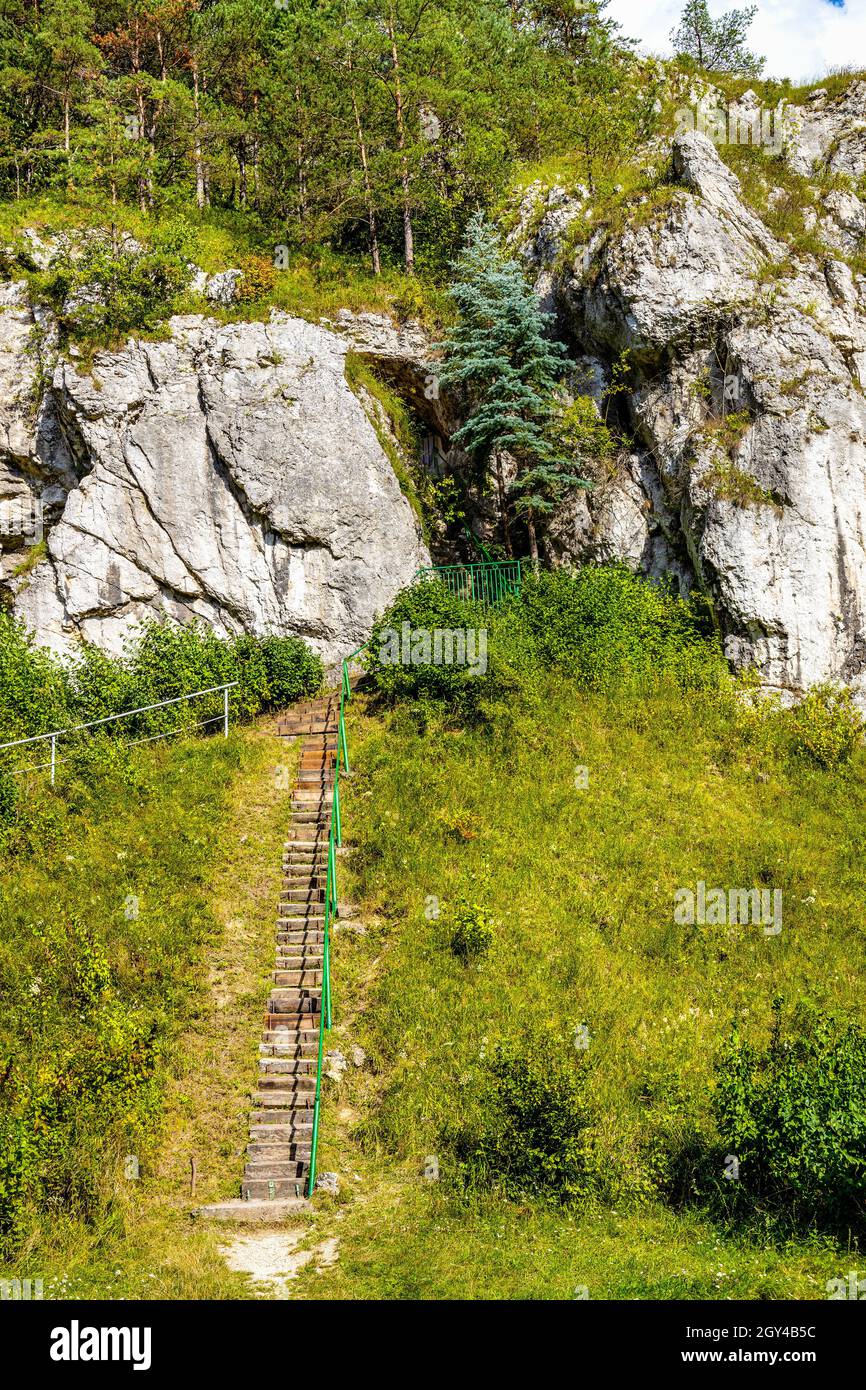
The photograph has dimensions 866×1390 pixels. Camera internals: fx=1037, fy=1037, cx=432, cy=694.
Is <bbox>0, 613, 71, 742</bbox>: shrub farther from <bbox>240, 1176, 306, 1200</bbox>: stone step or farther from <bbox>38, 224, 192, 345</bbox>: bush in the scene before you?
<bbox>240, 1176, 306, 1200</bbox>: stone step

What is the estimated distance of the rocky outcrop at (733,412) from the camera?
832 inches

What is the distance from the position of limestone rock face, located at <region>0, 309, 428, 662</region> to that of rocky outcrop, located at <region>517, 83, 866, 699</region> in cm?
527

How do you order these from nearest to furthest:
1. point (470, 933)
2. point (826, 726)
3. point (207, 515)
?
point (470, 933), point (826, 726), point (207, 515)

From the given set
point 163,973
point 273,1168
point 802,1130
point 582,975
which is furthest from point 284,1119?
point 802,1130

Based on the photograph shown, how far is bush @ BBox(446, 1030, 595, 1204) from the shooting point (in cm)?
1154

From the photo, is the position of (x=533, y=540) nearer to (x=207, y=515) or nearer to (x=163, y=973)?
(x=207, y=515)

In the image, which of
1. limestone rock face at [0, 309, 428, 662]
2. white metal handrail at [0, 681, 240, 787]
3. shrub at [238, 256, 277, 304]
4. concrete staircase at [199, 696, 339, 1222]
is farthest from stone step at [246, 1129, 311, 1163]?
shrub at [238, 256, 277, 304]

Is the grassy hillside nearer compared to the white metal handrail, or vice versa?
the grassy hillside

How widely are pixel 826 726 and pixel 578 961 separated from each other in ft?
26.3

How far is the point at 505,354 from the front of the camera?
80.2ft

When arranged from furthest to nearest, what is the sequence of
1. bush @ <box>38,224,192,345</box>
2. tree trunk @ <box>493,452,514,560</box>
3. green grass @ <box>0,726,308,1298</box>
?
tree trunk @ <box>493,452,514,560</box> → bush @ <box>38,224,192,345</box> → green grass @ <box>0,726,308,1298</box>

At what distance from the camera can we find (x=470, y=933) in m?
15.3

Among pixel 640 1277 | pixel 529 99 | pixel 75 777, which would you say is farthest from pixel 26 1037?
pixel 529 99

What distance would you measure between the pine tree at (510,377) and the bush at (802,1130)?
1496cm
